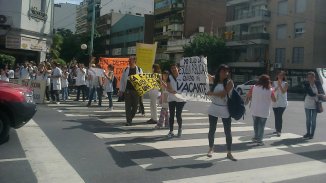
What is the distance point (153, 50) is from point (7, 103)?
9.13m

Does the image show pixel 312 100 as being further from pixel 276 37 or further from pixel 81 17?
pixel 81 17

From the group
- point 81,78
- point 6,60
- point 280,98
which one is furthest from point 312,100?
point 6,60

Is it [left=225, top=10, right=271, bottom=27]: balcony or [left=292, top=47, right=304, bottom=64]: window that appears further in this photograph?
[left=225, top=10, right=271, bottom=27]: balcony

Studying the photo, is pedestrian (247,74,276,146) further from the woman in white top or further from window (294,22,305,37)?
window (294,22,305,37)

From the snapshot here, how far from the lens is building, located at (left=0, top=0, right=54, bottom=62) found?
2900 cm

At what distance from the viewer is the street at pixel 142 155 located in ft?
21.6

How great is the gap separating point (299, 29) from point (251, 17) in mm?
8291

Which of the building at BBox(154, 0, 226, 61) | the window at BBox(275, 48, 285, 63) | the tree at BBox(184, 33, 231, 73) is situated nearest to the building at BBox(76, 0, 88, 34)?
the building at BBox(154, 0, 226, 61)

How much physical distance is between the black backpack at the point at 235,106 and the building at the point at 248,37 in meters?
46.1

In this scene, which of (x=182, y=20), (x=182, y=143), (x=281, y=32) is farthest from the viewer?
(x=182, y=20)

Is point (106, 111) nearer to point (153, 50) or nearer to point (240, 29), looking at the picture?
point (153, 50)

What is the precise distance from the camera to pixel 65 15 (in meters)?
137

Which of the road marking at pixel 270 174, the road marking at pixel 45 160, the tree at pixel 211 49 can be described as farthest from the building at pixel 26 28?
the tree at pixel 211 49

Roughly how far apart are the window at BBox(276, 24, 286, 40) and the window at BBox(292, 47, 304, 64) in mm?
3155
